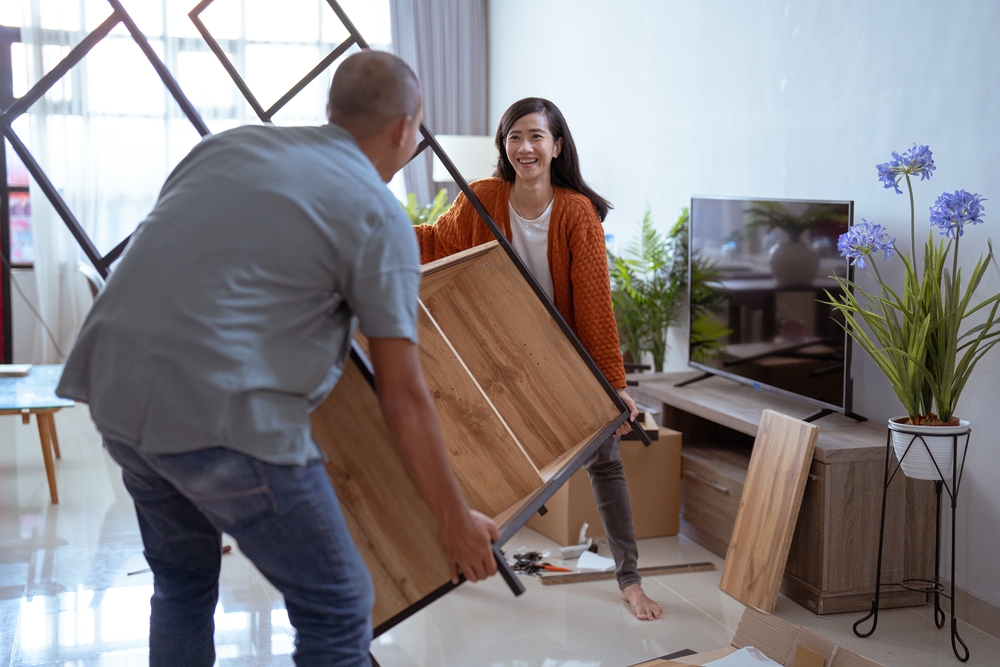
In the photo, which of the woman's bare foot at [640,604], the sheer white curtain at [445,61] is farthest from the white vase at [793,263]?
the sheer white curtain at [445,61]

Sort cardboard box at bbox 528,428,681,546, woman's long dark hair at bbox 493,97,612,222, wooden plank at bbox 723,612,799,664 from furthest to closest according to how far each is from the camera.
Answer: cardboard box at bbox 528,428,681,546 → woman's long dark hair at bbox 493,97,612,222 → wooden plank at bbox 723,612,799,664

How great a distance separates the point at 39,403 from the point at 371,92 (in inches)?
101

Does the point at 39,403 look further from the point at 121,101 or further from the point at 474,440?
the point at 121,101

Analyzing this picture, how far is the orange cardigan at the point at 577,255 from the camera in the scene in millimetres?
2150

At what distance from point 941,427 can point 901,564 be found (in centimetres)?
48

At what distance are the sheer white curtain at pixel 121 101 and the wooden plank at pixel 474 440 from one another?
14.9 feet

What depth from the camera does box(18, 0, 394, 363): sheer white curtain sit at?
5562 mm

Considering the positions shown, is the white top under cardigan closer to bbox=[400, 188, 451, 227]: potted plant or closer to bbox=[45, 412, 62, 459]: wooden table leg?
bbox=[45, 412, 62, 459]: wooden table leg

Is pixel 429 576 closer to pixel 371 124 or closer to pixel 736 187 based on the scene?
pixel 371 124

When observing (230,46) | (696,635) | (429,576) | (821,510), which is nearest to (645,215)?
(821,510)

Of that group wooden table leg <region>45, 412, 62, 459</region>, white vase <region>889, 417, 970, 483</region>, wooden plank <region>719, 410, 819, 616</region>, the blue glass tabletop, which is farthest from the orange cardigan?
wooden table leg <region>45, 412, 62, 459</region>

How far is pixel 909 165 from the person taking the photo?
7.06 ft

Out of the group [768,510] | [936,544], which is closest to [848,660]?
[936,544]

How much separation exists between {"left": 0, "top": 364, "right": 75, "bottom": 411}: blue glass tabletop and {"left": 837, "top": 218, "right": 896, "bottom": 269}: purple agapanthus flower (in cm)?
243
